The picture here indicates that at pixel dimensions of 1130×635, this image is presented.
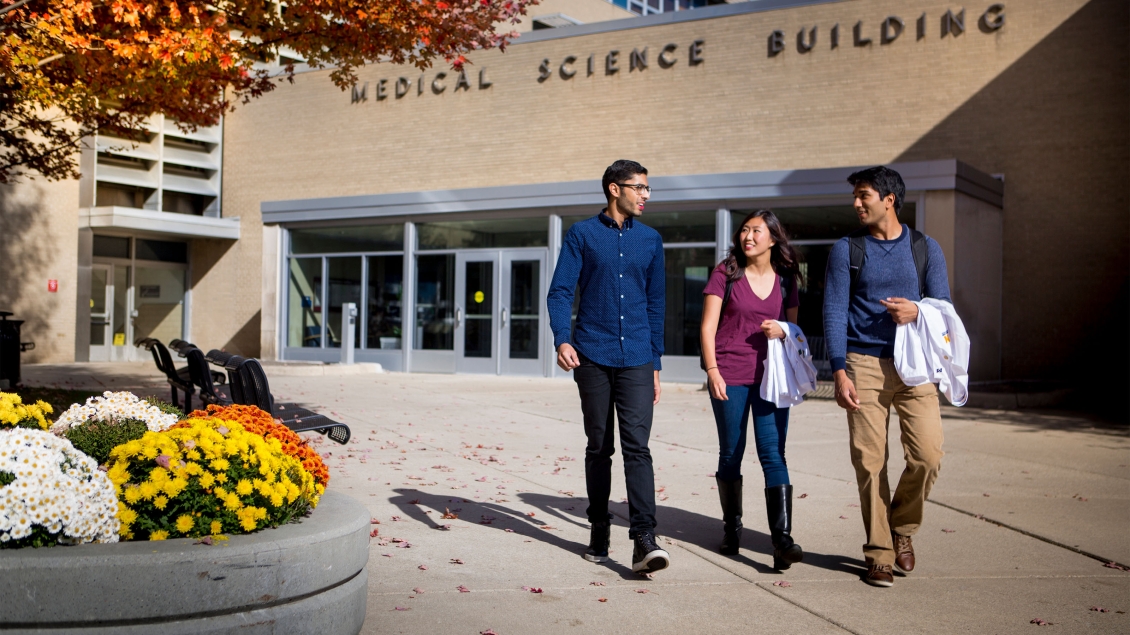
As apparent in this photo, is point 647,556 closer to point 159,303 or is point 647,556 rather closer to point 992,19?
point 992,19

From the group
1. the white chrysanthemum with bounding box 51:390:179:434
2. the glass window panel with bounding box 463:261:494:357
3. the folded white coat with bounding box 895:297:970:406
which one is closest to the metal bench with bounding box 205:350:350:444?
the white chrysanthemum with bounding box 51:390:179:434

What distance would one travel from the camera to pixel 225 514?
12.0 ft

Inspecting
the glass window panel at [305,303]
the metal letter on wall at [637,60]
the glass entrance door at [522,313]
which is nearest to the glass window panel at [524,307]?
the glass entrance door at [522,313]

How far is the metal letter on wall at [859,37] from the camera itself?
64.1ft

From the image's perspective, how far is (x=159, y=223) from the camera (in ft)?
84.7

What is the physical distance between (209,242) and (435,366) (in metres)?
9.18

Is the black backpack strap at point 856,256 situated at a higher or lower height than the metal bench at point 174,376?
higher

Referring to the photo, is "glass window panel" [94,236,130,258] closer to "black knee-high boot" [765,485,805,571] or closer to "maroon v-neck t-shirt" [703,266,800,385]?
"maroon v-neck t-shirt" [703,266,800,385]

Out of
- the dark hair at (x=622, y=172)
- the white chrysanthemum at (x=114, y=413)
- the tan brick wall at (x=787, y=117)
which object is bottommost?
the white chrysanthemum at (x=114, y=413)

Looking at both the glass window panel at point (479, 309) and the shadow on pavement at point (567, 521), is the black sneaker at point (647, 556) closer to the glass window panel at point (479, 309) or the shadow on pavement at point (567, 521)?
the shadow on pavement at point (567, 521)

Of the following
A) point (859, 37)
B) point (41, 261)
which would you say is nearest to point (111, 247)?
point (41, 261)

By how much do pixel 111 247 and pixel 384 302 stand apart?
7.92 m

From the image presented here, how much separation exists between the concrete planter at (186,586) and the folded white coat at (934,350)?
2.74 meters

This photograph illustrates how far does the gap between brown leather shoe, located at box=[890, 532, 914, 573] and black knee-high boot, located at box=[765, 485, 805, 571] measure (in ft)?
1.52
